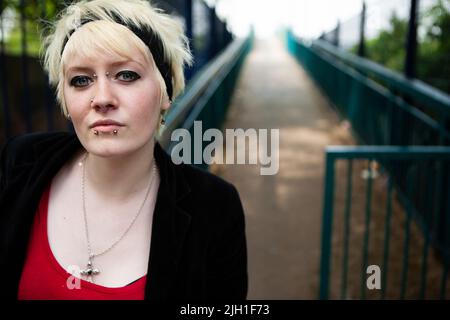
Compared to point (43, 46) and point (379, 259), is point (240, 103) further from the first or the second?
point (43, 46)

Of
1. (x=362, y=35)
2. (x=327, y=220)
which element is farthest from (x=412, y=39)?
(x=327, y=220)

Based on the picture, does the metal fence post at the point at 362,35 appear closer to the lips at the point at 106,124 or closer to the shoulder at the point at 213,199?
the shoulder at the point at 213,199

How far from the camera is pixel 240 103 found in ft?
36.9

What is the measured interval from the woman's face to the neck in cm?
15

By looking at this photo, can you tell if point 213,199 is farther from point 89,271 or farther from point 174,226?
point 89,271

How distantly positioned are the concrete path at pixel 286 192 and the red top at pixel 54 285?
263 centimetres

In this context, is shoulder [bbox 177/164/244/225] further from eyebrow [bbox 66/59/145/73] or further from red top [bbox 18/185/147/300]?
eyebrow [bbox 66/59/145/73]

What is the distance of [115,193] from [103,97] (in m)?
0.40

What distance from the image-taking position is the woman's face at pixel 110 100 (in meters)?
1.71

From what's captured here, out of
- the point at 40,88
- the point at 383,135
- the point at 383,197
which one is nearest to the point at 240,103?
the point at 40,88

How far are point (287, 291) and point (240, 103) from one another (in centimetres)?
717

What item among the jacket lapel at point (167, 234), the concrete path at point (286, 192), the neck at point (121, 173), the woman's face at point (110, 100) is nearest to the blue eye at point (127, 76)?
the woman's face at point (110, 100)

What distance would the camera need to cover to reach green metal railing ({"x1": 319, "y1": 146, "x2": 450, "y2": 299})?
11.4ft
